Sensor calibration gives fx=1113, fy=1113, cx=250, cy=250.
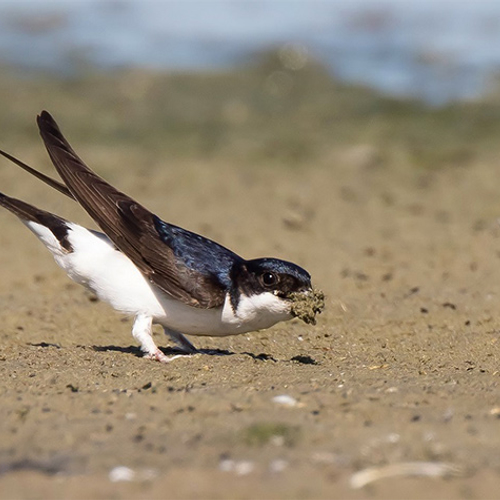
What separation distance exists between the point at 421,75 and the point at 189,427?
1278 centimetres

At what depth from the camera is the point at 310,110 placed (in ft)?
48.1

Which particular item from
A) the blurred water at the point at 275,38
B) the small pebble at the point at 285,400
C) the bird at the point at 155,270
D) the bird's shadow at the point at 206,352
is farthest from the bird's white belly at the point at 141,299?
the blurred water at the point at 275,38

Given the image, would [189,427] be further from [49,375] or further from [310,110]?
[310,110]

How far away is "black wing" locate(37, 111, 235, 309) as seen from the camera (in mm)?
6055

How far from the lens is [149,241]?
6.27 meters

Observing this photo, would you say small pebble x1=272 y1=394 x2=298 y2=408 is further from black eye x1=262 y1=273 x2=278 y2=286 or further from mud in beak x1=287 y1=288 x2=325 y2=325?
black eye x1=262 y1=273 x2=278 y2=286

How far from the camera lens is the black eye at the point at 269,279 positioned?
19.2ft

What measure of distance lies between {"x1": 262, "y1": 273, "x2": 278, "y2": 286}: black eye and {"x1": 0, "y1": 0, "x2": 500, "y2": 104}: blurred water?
963 centimetres

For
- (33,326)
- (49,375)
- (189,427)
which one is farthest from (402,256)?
(189,427)

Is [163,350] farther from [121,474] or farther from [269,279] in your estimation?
[121,474]

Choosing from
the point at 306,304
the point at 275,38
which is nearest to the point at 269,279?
the point at 306,304

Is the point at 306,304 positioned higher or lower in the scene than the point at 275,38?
lower

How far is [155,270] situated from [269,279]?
0.68 meters

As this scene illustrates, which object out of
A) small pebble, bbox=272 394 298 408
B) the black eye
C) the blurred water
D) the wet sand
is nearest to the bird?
the black eye
